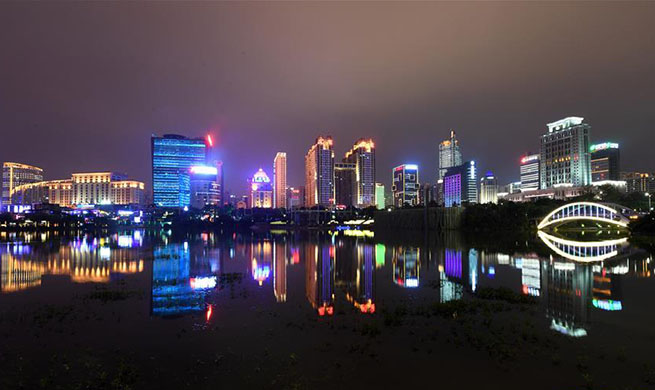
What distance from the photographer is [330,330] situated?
16.2 meters

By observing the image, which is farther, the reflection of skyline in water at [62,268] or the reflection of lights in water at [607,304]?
the reflection of skyline in water at [62,268]

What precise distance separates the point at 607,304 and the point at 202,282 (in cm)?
2665

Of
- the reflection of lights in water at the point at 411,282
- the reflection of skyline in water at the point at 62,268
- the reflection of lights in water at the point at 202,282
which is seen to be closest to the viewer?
the reflection of lights in water at the point at 202,282

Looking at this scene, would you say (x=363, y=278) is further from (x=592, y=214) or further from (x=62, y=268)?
(x=592, y=214)

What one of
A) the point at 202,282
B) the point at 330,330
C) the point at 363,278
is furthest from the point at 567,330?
the point at 202,282

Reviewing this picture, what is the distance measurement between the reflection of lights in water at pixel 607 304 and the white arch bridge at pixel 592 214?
82.7 m

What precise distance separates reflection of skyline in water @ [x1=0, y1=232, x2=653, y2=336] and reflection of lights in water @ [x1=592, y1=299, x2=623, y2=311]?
Answer: 5 cm

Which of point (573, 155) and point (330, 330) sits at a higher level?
point (573, 155)

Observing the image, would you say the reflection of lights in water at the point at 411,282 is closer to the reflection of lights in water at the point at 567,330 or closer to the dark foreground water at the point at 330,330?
the dark foreground water at the point at 330,330

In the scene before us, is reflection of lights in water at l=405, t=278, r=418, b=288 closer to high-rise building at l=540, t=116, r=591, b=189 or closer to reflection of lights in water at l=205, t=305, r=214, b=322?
reflection of lights in water at l=205, t=305, r=214, b=322

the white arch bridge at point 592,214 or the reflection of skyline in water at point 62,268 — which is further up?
the white arch bridge at point 592,214

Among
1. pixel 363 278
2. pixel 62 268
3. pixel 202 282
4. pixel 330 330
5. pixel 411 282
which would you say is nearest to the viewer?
pixel 330 330

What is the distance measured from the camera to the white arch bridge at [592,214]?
8844cm

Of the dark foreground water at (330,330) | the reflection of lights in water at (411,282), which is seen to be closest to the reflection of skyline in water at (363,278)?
the reflection of lights in water at (411,282)
